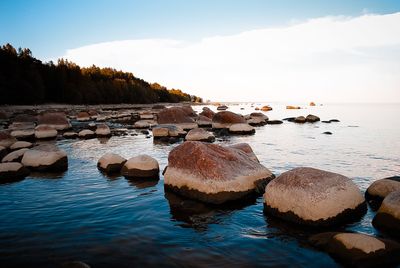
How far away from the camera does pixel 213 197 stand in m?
10.5

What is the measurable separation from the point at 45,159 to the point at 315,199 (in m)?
12.7

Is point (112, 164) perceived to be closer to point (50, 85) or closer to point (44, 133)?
point (44, 133)

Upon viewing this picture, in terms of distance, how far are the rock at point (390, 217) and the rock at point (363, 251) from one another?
143 centimetres

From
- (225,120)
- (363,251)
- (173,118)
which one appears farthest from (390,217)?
(173,118)

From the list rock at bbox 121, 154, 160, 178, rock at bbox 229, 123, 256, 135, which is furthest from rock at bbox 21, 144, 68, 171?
rock at bbox 229, 123, 256, 135

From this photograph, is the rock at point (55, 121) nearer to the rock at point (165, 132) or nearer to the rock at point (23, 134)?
the rock at point (23, 134)

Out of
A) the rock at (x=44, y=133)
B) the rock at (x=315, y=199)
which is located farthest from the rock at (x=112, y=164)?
the rock at (x=44, y=133)

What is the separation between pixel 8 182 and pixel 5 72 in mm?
65649

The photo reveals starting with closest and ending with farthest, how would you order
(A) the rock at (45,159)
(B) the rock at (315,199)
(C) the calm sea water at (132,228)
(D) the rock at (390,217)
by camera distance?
(C) the calm sea water at (132,228), (D) the rock at (390,217), (B) the rock at (315,199), (A) the rock at (45,159)

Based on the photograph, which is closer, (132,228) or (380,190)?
(132,228)

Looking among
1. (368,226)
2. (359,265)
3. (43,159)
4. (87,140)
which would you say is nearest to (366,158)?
(368,226)

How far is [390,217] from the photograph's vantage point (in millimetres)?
8445

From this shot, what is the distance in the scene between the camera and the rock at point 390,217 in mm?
8273

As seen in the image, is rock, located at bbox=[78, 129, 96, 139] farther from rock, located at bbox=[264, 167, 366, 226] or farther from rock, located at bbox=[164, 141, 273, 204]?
rock, located at bbox=[264, 167, 366, 226]
